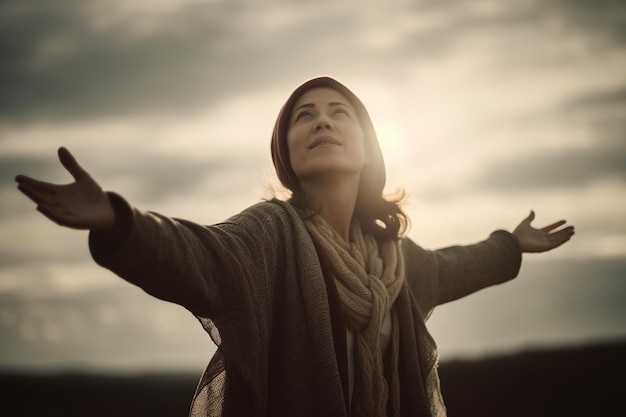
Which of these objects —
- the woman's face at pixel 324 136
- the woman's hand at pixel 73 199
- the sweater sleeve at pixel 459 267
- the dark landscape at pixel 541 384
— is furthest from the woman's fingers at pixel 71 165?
the dark landscape at pixel 541 384

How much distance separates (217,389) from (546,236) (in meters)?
2.59

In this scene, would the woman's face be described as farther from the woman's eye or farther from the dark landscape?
the dark landscape

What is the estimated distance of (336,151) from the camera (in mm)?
3184

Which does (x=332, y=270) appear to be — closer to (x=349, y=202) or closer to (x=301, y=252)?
(x=301, y=252)

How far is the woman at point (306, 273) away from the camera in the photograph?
1999mm

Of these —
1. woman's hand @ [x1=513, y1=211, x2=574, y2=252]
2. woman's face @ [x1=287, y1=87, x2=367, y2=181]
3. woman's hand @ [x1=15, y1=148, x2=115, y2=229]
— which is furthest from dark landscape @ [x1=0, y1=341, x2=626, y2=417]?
woman's hand @ [x1=15, y1=148, x2=115, y2=229]

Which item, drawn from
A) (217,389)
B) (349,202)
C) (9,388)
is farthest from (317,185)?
(9,388)

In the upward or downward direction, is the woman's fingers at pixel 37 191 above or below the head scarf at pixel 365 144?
below

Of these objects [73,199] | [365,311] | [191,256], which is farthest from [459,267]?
[73,199]

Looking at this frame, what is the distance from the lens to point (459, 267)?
3.97m

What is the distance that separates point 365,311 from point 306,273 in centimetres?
40

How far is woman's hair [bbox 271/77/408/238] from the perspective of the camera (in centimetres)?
343

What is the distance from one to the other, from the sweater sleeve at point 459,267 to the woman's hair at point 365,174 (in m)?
0.29

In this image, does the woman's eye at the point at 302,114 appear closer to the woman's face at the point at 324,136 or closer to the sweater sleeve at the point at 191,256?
the woman's face at the point at 324,136
